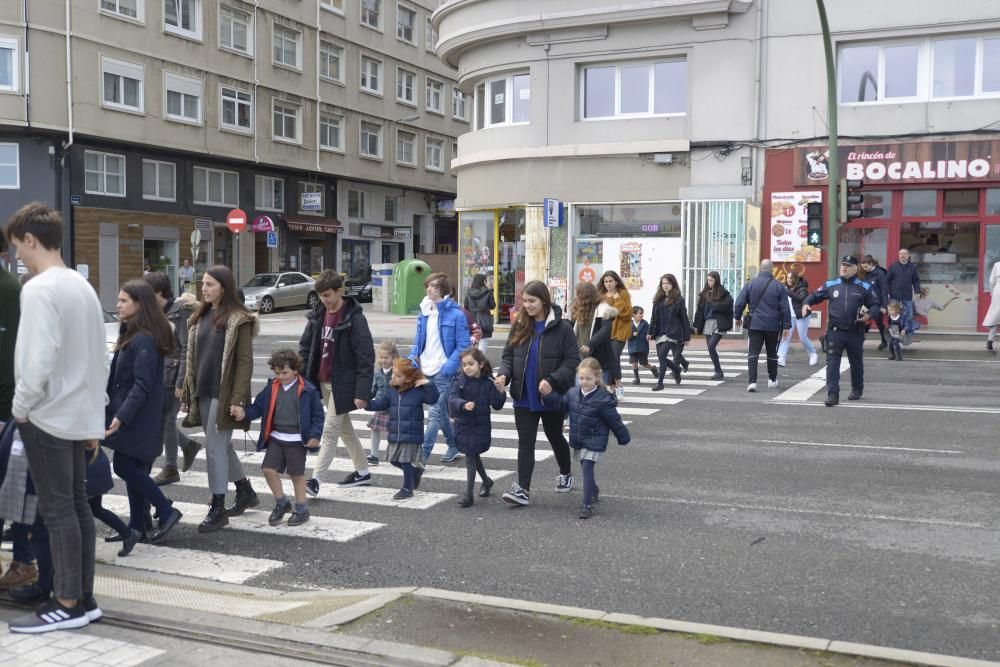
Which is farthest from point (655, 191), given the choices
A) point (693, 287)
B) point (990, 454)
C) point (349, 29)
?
point (349, 29)

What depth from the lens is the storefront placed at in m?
21.9

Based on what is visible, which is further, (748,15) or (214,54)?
(214,54)

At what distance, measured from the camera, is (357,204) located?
47.8m

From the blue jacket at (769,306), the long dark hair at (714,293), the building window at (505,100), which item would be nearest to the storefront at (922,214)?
the building window at (505,100)

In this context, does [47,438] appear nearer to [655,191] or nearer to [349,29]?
[655,191]

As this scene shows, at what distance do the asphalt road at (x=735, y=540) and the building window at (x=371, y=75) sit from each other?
38091 millimetres

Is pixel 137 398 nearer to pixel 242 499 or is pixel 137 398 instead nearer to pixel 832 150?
pixel 242 499

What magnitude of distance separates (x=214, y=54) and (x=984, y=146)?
1067 inches

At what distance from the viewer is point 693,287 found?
80.3 feet

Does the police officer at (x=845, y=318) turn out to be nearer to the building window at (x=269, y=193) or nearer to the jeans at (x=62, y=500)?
the jeans at (x=62, y=500)

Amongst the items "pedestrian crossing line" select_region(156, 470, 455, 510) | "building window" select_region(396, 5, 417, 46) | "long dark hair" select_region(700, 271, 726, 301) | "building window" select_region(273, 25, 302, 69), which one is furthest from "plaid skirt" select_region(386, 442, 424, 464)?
"building window" select_region(396, 5, 417, 46)

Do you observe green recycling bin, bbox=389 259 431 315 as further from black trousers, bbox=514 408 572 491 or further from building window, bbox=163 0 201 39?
black trousers, bbox=514 408 572 491

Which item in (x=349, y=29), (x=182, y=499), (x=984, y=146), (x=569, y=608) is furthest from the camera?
(x=349, y=29)

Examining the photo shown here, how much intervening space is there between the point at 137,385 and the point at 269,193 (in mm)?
37834
